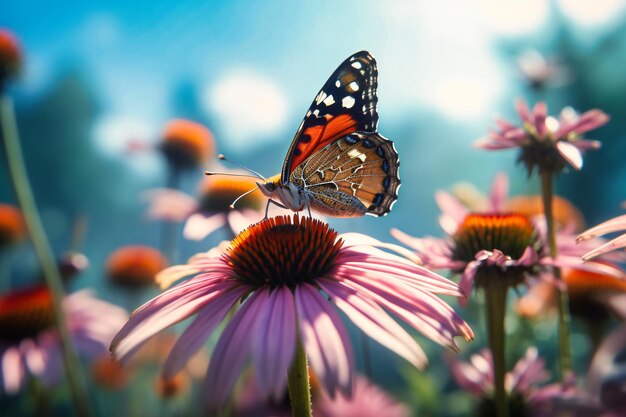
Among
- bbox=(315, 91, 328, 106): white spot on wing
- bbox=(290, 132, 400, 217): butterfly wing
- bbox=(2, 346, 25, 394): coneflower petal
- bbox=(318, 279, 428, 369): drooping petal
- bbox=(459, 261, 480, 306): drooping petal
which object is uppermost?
bbox=(315, 91, 328, 106): white spot on wing

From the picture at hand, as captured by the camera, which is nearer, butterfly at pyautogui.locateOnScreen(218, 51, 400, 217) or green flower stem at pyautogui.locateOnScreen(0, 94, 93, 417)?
butterfly at pyautogui.locateOnScreen(218, 51, 400, 217)

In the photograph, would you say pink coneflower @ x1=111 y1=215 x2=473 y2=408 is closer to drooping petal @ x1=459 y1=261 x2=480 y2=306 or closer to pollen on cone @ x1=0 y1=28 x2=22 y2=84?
drooping petal @ x1=459 y1=261 x2=480 y2=306

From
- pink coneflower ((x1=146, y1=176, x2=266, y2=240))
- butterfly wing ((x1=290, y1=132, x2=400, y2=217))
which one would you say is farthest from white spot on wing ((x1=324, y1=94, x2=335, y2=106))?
pink coneflower ((x1=146, y1=176, x2=266, y2=240))

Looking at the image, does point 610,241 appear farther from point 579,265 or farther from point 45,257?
point 45,257

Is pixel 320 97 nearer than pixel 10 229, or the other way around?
pixel 320 97

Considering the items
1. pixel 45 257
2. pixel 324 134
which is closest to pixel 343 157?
pixel 324 134

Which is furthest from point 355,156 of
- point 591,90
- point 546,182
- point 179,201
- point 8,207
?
point 591,90

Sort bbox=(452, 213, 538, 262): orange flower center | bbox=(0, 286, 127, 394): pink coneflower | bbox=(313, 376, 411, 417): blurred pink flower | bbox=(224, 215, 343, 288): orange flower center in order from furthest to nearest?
bbox=(313, 376, 411, 417): blurred pink flower, bbox=(0, 286, 127, 394): pink coneflower, bbox=(452, 213, 538, 262): orange flower center, bbox=(224, 215, 343, 288): orange flower center

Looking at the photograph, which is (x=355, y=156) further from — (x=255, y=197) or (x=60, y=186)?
(x=60, y=186)
